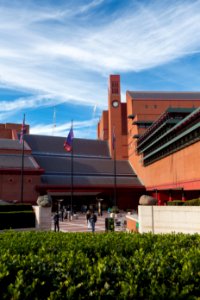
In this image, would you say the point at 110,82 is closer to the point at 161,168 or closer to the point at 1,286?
the point at 161,168

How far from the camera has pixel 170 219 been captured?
1723cm

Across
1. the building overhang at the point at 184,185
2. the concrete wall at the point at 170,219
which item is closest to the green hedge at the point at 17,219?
the concrete wall at the point at 170,219

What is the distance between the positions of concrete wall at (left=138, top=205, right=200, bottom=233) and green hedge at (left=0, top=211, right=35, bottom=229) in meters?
11.8

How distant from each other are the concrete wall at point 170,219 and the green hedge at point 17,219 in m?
11.8

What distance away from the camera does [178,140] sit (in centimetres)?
4556

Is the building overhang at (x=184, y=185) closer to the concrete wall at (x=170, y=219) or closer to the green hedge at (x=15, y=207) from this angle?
the green hedge at (x=15, y=207)

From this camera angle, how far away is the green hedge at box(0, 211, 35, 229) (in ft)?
84.0

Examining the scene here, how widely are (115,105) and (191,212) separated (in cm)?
6743

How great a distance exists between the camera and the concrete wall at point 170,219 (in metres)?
16.2

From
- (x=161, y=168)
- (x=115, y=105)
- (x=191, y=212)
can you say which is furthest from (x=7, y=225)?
(x=115, y=105)

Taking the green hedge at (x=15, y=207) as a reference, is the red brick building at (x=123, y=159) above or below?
above

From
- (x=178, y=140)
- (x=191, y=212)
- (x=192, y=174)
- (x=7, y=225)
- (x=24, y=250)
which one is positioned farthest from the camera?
(x=178, y=140)

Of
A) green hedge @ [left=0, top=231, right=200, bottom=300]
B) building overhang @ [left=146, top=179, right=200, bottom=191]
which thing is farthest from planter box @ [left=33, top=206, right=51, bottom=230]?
green hedge @ [left=0, top=231, right=200, bottom=300]

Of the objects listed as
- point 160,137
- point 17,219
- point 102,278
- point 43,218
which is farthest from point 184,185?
point 102,278
